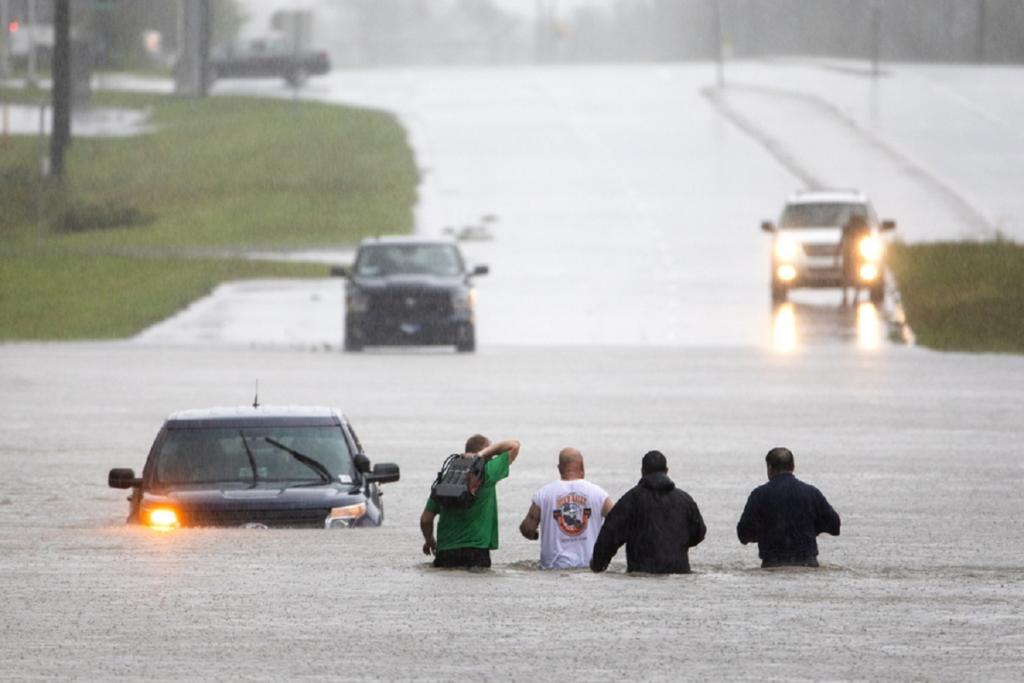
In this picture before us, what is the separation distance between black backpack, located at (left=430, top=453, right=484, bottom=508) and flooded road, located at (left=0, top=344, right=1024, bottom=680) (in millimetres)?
511

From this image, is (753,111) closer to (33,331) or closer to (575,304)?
(575,304)

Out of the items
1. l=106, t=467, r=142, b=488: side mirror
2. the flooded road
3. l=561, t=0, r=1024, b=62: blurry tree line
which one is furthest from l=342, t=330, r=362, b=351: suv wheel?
l=561, t=0, r=1024, b=62: blurry tree line

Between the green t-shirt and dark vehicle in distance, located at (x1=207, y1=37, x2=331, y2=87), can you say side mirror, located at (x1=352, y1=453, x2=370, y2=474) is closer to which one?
the green t-shirt

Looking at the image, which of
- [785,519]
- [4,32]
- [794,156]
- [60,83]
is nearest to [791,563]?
[785,519]

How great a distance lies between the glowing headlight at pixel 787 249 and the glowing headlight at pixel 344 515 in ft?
96.2

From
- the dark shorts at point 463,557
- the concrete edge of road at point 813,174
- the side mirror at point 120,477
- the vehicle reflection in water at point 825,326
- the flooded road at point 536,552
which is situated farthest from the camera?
the concrete edge of road at point 813,174

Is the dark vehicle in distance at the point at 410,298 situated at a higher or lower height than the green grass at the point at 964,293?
higher

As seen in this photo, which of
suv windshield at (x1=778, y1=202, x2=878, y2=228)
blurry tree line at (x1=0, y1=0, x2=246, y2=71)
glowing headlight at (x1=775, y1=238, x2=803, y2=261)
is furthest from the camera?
blurry tree line at (x1=0, y1=0, x2=246, y2=71)

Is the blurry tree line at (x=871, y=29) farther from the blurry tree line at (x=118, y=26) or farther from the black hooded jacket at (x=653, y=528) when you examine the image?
the black hooded jacket at (x=653, y=528)

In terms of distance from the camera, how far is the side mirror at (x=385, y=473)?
17531 mm

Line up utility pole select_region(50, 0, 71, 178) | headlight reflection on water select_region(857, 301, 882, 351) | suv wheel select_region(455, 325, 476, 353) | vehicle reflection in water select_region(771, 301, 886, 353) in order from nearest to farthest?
suv wheel select_region(455, 325, 476, 353)
headlight reflection on water select_region(857, 301, 882, 351)
vehicle reflection in water select_region(771, 301, 886, 353)
utility pole select_region(50, 0, 71, 178)

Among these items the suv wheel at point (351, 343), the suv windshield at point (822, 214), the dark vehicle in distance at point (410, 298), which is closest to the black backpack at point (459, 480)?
the dark vehicle in distance at point (410, 298)

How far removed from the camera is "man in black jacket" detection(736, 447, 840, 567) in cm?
1525

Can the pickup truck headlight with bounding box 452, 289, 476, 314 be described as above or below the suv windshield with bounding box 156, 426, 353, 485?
below
